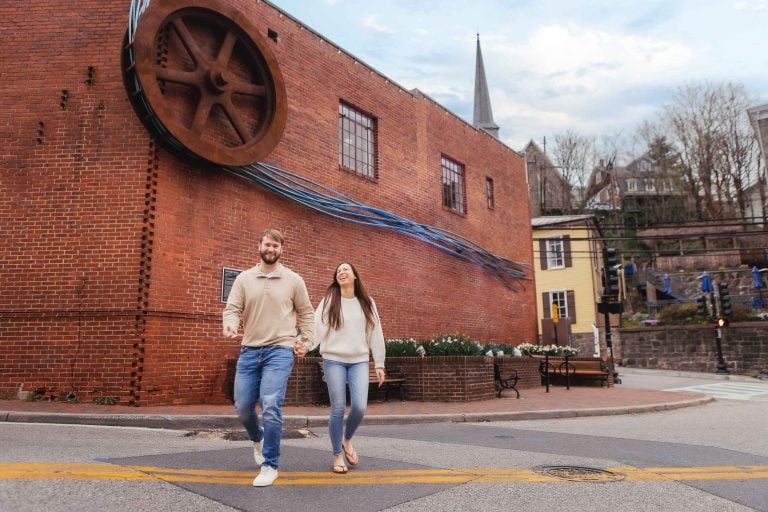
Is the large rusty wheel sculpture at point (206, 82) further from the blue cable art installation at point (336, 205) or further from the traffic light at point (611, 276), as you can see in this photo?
the traffic light at point (611, 276)

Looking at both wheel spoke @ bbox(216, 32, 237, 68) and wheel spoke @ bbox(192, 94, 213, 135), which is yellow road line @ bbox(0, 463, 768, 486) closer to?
wheel spoke @ bbox(192, 94, 213, 135)

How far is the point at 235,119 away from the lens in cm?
1108

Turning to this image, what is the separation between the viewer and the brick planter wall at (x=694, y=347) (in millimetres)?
27266

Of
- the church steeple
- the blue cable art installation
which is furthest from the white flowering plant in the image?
the church steeple

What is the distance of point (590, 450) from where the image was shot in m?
6.19

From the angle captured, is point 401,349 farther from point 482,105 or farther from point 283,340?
point 482,105

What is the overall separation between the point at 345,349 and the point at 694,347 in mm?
29643

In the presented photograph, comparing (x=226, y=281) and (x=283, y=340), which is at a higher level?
(x=226, y=281)

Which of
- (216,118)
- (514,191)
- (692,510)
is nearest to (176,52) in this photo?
(216,118)

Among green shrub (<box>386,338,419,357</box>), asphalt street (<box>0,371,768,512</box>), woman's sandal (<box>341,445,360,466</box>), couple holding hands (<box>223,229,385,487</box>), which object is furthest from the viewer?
green shrub (<box>386,338,419,357</box>)

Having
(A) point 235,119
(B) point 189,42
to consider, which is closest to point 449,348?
(A) point 235,119

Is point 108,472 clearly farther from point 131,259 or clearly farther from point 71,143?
point 71,143

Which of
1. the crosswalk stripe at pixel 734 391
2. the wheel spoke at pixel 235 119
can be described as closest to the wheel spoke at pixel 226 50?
the wheel spoke at pixel 235 119

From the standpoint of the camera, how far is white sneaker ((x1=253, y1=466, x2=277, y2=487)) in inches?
156
